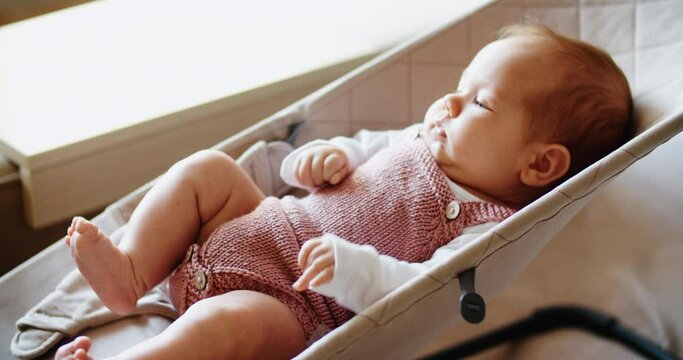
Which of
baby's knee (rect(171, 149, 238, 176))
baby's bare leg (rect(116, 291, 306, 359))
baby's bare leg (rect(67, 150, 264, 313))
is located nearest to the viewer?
baby's bare leg (rect(116, 291, 306, 359))

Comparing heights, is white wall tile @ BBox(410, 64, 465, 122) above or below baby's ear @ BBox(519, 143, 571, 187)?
above

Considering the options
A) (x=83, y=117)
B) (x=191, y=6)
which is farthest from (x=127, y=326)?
(x=191, y=6)

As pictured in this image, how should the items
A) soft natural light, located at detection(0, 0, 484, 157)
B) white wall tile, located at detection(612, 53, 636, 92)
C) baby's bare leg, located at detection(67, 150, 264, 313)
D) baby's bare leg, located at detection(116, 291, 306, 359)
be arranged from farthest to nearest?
soft natural light, located at detection(0, 0, 484, 157), white wall tile, located at detection(612, 53, 636, 92), baby's bare leg, located at detection(67, 150, 264, 313), baby's bare leg, located at detection(116, 291, 306, 359)

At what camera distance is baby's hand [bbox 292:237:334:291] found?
0.85m

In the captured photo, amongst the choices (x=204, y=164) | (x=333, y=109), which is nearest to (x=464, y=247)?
(x=204, y=164)

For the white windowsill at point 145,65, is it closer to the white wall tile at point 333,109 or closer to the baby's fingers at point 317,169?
the white wall tile at point 333,109

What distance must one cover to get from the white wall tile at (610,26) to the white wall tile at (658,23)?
14 mm

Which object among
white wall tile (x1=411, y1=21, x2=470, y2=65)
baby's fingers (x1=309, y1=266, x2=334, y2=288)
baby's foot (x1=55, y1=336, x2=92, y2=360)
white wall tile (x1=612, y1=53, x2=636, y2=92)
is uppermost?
white wall tile (x1=411, y1=21, x2=470, y2=65)

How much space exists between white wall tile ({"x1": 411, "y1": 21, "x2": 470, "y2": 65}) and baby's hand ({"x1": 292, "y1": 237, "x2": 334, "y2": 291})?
0.58 metres

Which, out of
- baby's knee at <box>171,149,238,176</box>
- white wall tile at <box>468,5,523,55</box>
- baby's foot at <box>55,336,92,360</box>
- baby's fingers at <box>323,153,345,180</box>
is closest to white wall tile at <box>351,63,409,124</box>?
white wall tile at <box>468,5,523,55</box>

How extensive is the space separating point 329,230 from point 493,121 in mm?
279

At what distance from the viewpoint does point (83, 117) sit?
1429mm

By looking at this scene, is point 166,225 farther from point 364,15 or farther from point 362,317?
point 364,15

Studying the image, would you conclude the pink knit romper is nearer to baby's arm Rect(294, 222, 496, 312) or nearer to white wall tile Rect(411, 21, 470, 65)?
baby's arm Rect(294, 222, 496, 312)
